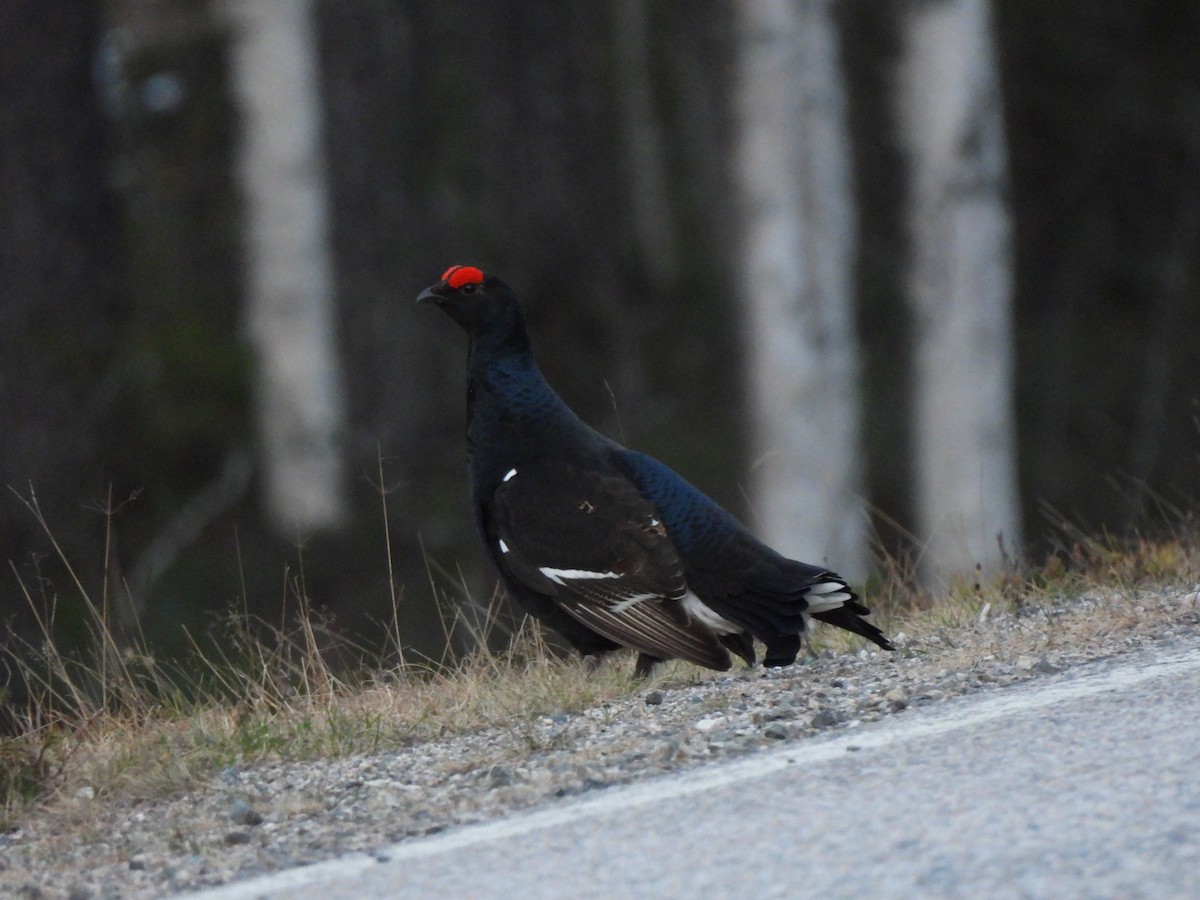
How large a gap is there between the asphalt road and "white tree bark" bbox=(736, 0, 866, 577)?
800 centimetres

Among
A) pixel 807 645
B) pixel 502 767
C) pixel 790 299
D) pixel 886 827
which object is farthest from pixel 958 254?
pixel 886 827

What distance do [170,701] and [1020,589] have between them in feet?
10.3

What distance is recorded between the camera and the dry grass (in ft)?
17.6

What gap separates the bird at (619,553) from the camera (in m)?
6.19

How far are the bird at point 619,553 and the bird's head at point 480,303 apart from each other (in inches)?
7.7

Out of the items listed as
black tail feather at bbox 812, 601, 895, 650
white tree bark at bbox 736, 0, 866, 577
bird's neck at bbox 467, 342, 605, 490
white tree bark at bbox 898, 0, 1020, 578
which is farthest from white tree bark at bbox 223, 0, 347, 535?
black tail feather at bbox 812, 601, 895, 650

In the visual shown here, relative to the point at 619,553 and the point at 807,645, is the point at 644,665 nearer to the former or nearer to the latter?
the point at 619,553

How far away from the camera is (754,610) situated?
629 cm

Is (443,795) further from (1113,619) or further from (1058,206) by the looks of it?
(1058,206)

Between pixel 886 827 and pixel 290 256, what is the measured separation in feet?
38.6

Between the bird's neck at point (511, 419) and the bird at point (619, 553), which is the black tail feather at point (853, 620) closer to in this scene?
the bird at point (619, 553)

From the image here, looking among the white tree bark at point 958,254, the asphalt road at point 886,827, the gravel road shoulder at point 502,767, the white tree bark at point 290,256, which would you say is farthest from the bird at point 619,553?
the white tree bark at point 290,256

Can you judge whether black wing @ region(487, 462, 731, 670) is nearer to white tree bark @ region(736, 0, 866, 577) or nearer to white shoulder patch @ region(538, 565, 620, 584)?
white shoulder patch @ region(538, 565, 620, 584)

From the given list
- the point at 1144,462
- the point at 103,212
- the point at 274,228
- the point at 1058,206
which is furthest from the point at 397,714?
the point at 1058,206
